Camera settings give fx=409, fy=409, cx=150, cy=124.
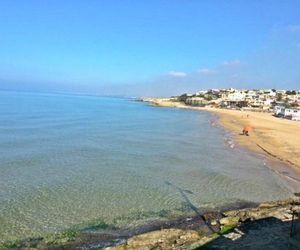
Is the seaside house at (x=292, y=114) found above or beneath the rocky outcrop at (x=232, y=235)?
beneath

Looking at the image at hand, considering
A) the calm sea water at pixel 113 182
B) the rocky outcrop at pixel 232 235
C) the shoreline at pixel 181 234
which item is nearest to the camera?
the rocky outcrop at pixel 232 235

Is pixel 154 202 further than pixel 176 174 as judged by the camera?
No

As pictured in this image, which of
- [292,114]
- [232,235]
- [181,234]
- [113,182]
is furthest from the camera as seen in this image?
[292,114]

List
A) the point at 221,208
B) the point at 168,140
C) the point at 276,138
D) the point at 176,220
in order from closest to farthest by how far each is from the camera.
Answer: the point at 176,220
the point at 221,208
the point at 168,140
the point at 276,138

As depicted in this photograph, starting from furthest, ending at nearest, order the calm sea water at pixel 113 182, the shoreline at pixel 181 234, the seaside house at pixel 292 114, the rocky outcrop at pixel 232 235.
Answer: the seaside house at pixel 292 114 < the calm sea water at pixel 113 182 < the shoreline at pixel 181 234 < the rocky outcrop at pixel 232 235

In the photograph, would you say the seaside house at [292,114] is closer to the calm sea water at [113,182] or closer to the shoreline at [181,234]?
the calm sea water at [113,182]

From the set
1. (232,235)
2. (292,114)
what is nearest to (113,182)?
(232,235)

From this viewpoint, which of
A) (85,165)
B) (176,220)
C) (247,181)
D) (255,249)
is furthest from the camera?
(85,165)

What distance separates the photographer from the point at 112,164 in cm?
2606

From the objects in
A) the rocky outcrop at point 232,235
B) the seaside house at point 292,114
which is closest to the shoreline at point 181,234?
the rocky outcrop at point 232,235

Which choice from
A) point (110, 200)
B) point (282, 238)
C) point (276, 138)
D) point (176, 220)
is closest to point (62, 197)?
point (110, 200)

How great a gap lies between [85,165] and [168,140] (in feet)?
54.9

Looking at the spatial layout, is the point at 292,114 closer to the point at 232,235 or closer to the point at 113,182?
the point at 113,182

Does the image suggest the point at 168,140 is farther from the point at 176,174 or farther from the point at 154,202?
the point at 154,202
